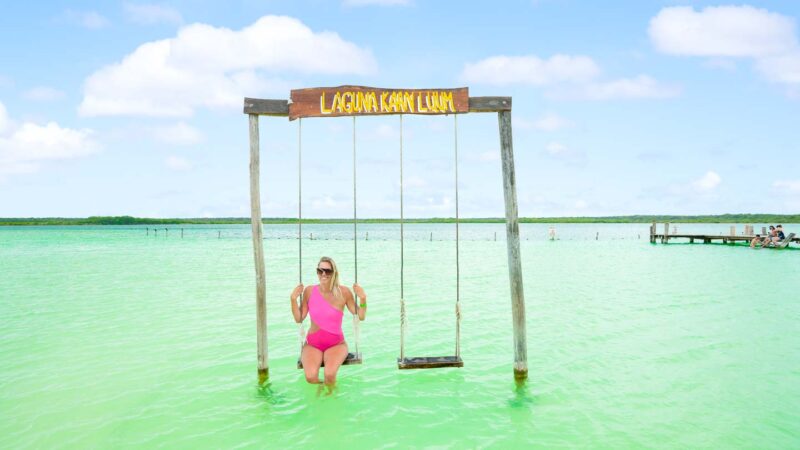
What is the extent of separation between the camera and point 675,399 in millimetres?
7594

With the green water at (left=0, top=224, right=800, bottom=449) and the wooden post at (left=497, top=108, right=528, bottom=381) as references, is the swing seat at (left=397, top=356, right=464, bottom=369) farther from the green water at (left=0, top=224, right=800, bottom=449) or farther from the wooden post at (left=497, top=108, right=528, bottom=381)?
the wooden post at (left=497, top=108, right=528, bottom=381)

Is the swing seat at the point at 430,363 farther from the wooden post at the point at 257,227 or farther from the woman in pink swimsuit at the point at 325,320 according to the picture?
the wooden post at the point at 257,227

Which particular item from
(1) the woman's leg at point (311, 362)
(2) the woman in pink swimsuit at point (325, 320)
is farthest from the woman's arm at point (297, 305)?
(1) the woman's leg at point (311, 362)

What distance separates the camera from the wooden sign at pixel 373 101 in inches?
281

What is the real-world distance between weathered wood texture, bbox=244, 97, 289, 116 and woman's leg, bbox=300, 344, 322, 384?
344 centimetres

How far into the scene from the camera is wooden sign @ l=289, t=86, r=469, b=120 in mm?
7145

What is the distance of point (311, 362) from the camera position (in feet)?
23.1

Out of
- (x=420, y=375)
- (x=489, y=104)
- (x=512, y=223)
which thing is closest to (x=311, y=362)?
(x=420, y=375)

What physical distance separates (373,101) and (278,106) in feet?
4.64

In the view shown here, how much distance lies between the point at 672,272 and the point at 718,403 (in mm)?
18634

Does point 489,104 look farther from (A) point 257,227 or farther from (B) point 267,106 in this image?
(A) point 257,227

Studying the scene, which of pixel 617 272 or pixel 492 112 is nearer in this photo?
pixel 492 112

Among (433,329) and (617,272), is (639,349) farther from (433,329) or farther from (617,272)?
(617,272)

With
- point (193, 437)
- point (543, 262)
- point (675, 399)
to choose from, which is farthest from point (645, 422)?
point (543, 262)
